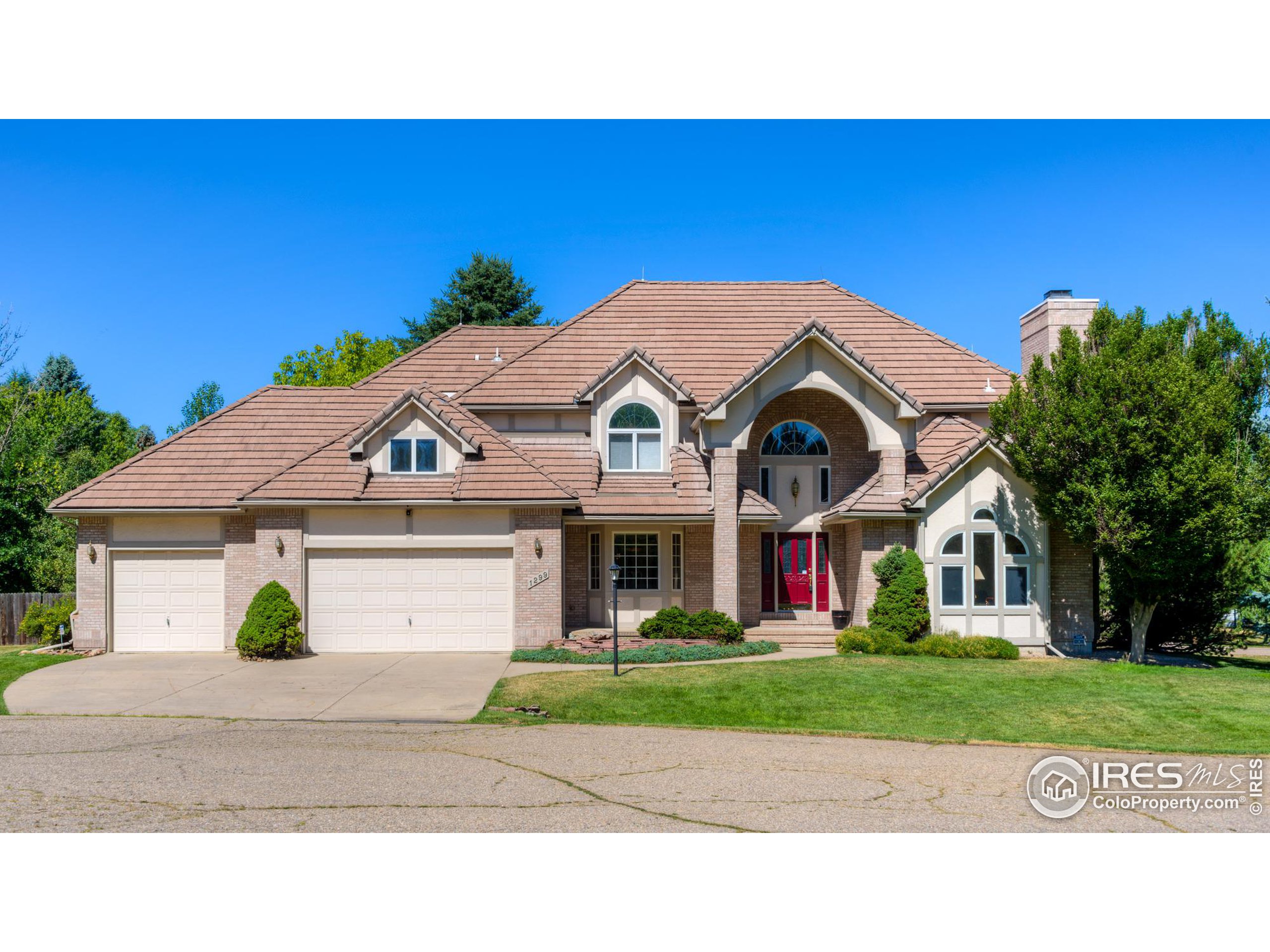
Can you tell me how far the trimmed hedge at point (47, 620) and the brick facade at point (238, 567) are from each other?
450cm

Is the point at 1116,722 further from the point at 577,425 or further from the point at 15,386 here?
the point at 15,386

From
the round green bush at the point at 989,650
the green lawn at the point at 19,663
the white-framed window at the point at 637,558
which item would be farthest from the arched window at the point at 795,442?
the green lawn at the point at 19,663

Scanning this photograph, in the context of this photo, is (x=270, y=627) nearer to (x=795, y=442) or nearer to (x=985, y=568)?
(x=795, y=442)

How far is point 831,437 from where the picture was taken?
76.4 feet

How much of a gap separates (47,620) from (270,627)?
7.76 meters

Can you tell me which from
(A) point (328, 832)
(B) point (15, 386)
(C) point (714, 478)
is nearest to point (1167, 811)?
(A) point (328, 832)

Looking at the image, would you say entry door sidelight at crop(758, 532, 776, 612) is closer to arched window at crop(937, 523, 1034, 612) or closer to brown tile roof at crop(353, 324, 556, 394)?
arched window at crop(937, 523, 1034, 612)

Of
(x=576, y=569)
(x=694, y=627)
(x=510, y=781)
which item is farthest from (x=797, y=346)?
(x=510, y=781)

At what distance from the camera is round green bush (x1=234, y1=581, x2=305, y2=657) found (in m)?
19.1

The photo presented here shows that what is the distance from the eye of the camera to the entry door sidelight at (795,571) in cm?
2327

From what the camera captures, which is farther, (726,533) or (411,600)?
(726,533)

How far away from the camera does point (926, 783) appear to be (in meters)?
9.64

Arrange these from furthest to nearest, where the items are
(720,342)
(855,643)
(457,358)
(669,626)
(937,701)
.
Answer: (457,358) → (720,342) → (669,626) → (855,643) → (937,701)

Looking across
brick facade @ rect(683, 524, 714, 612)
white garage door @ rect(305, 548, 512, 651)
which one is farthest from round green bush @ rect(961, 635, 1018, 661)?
white garage door @ rect(305, 548, 512, 651)
